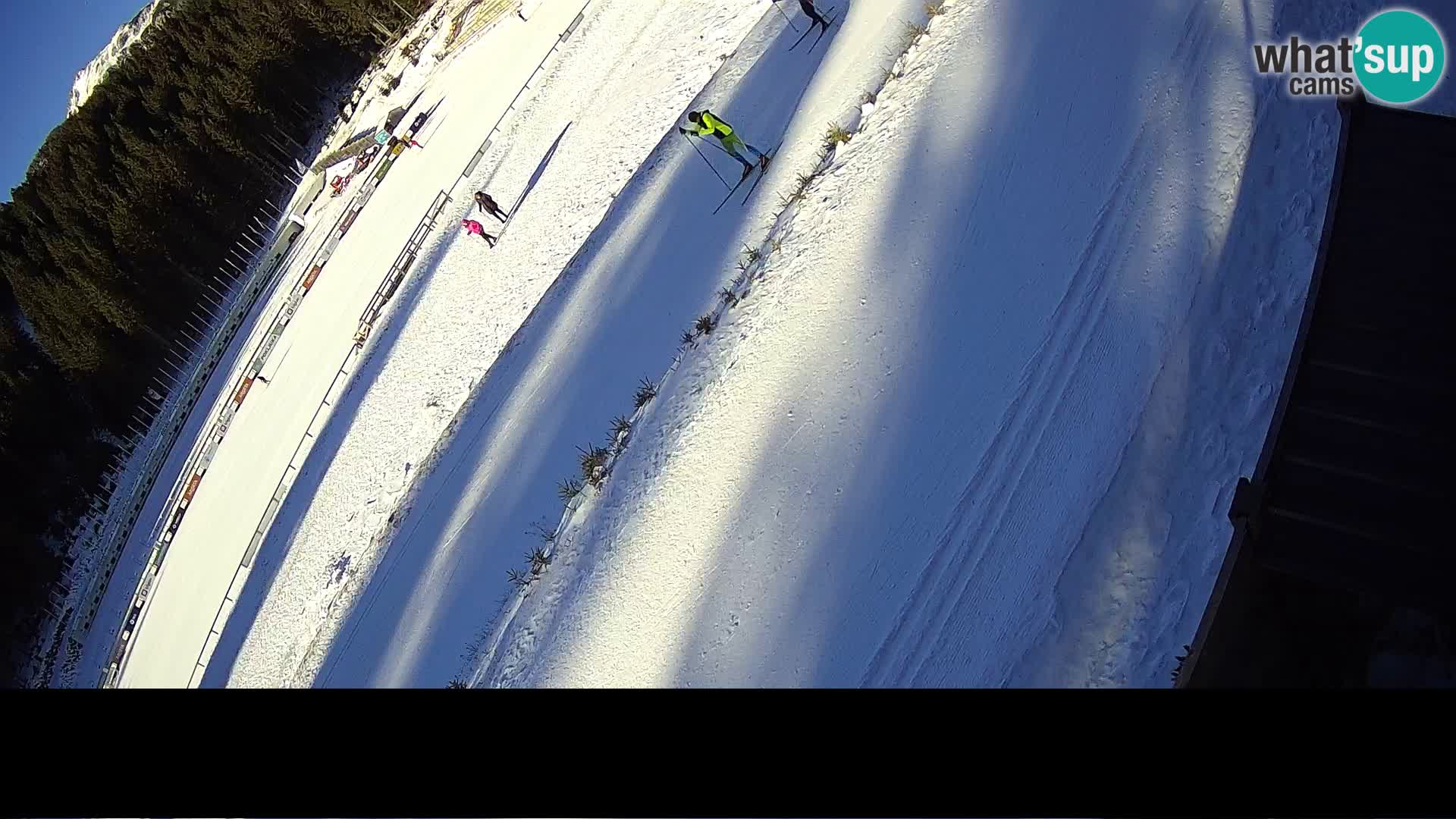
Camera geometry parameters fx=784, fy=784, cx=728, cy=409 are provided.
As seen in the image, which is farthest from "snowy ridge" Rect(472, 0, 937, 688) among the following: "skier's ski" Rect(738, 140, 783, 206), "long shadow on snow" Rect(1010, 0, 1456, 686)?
"long shadow on snow" Rect(1010, 0, 1456, 686)

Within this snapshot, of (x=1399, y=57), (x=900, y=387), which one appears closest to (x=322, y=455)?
(x=900, y=387)

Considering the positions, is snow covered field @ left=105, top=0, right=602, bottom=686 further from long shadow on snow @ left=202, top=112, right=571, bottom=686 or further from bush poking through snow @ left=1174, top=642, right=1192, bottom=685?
bush poking through snow @ left=1174, top=642, right=1192, bottom=685

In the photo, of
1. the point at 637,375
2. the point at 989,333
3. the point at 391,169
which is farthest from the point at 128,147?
the point at 989,333

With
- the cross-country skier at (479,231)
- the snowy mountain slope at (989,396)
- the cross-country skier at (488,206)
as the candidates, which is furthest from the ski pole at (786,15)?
the cross-country skier at (479,231)

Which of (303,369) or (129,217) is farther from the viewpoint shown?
(129,217)

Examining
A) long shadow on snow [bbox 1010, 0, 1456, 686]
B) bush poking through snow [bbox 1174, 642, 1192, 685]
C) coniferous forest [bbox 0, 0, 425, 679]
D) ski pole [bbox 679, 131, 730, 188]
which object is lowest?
bush poking through snow [bbox 1174, 642, 1192, 685]

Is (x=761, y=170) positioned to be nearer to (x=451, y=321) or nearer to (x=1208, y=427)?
(x=1208, y=427)
